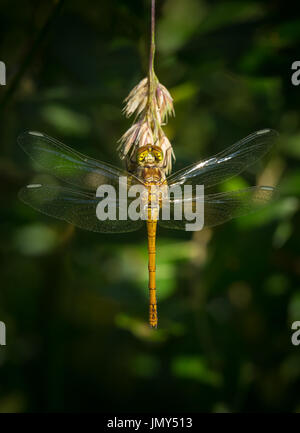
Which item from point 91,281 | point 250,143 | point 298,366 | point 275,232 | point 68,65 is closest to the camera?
point 250,143

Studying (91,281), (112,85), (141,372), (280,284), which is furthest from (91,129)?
(141,372)

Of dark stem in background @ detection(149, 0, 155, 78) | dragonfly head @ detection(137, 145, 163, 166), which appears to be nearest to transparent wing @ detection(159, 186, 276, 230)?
dragonfly head @ detection(137, 145, 163, 166)

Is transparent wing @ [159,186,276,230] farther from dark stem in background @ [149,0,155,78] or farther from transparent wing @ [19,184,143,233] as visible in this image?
dark stem in background @ [149,0,155,78]

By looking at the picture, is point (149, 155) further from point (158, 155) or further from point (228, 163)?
point (228, 163)
